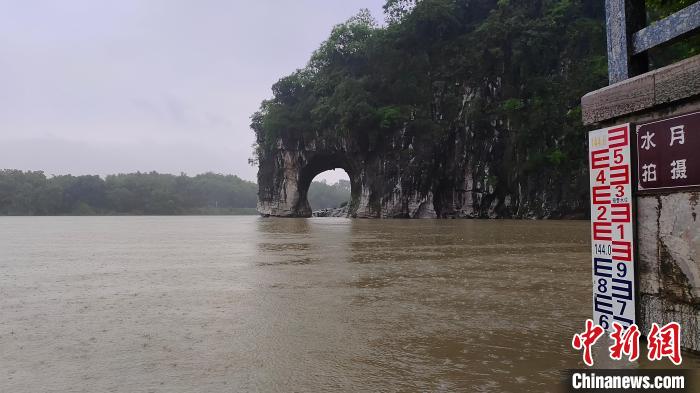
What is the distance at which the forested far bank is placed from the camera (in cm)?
7204

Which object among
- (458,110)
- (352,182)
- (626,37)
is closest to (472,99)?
(458,110)

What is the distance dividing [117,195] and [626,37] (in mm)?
86509

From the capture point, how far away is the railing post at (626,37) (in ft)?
9.50

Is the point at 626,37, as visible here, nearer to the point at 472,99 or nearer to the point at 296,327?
the point at 296,327

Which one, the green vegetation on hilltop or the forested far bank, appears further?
the forested far bank

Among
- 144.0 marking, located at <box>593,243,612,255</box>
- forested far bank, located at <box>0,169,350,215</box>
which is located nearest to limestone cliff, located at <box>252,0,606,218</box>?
144.0 marking, located at <box>593,243,612,255</box>

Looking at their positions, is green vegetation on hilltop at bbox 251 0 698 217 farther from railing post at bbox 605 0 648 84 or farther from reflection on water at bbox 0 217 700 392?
railing post at bbox 605 0 648 84

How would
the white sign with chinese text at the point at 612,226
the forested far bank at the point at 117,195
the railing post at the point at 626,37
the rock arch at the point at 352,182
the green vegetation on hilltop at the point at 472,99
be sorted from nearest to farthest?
1. the white sign with chinese text at the point at 612,226
2. the railing post at the point at 626,37
3. the green vegetation on hilltop at the point at 472,99
4. the rock arch at the point at 352,182
5. the forested far bank at the point at 117,195

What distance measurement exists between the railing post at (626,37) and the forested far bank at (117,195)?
281 feet

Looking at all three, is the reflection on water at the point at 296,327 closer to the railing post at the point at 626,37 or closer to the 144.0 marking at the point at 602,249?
the 144.0 marking at the point at 602,249

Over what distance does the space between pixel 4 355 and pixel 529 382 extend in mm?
2949

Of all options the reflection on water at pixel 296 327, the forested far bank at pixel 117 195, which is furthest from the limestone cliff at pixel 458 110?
the forested far bank at pixel 117 195

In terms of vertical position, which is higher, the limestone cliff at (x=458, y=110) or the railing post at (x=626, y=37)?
the limestone cliff at (x=458, y=110)

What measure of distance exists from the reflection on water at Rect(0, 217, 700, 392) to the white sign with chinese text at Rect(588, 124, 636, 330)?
14.2 inches
